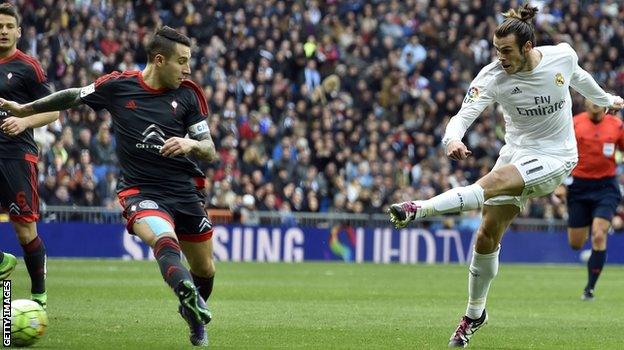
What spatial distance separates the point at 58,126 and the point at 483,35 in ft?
44.9

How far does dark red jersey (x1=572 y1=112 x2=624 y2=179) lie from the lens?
57.3ft

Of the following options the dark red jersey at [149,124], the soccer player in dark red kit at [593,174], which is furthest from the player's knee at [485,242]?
the soccer player in dark red kit at [593,174]

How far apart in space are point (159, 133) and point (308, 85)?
860 inches

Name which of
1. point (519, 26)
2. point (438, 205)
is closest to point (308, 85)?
point (519, 26)

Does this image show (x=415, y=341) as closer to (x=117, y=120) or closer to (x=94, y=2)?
(x=117, y=120)

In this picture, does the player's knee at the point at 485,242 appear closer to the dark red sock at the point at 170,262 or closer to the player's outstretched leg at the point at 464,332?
the player's outstretched leg at the point at 464,332

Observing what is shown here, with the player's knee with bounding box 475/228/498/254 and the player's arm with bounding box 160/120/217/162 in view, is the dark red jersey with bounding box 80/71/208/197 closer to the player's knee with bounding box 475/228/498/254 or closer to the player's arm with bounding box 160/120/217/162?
the player's arm with bounding box 160/120/217/162

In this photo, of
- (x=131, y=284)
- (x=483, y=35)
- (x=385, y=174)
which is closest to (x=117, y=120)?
(x=131, y=284)

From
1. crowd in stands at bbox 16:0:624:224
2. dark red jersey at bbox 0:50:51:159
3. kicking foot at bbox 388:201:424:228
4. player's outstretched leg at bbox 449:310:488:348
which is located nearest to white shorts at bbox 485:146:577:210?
player's outstretched leg at bbox 449:310:488:348

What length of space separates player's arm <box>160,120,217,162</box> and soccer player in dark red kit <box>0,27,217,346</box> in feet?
0.03

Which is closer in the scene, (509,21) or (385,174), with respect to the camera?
(509,21)

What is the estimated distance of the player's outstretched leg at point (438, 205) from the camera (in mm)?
9039

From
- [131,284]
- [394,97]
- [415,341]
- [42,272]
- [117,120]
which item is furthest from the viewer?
[394,97]

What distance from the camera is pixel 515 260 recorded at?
98.8 ft
